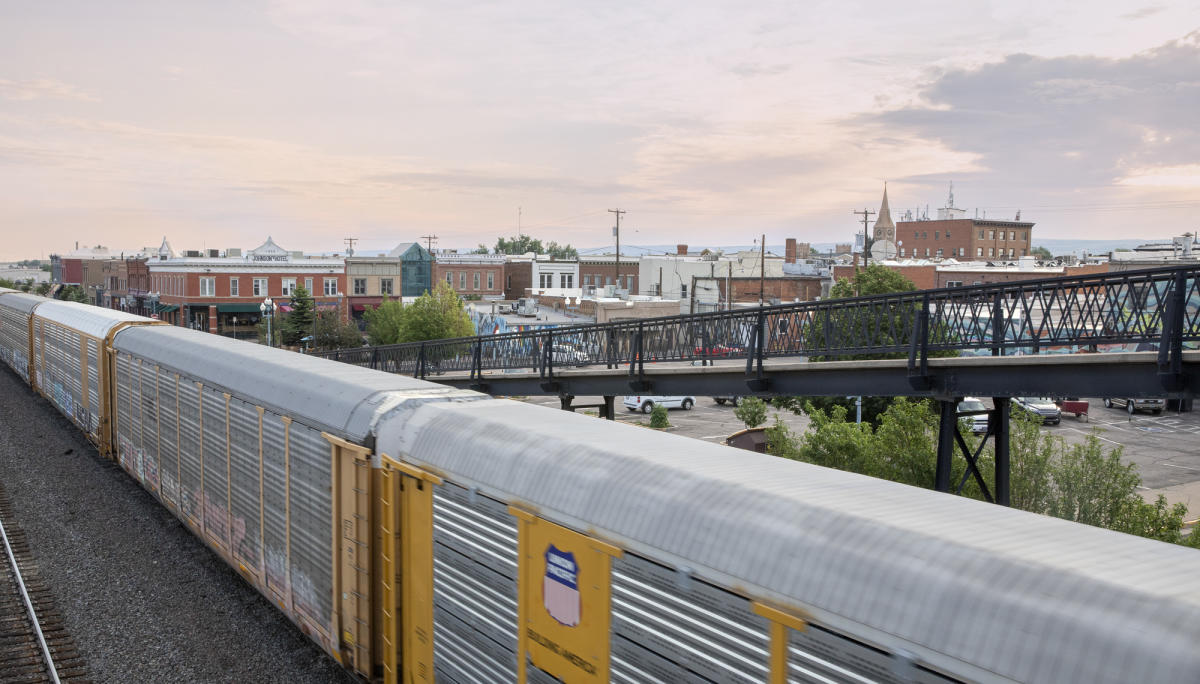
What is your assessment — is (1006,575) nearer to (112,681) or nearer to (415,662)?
(415,662)

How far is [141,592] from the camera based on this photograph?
11969 millimetres

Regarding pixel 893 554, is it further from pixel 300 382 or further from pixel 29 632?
pixel 29 632

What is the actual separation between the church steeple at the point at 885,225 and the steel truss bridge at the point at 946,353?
373 ft

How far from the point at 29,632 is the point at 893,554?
11.5m

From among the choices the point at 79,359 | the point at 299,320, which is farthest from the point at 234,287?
the point at 79,359

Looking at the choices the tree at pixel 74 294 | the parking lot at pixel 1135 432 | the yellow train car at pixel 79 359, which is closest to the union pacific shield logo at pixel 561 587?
the yellow train car at pixel 79 359

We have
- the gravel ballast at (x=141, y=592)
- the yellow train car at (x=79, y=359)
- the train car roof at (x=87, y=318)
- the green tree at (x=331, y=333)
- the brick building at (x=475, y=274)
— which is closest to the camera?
the gravel ballast at (x=141, y=592)

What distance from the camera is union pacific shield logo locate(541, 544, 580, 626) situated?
5.42 metres

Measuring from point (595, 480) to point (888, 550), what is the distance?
2064mm

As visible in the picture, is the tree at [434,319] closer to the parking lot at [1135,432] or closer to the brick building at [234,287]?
the parking lot at [1135,432]

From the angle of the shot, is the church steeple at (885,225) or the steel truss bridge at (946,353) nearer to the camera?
the steel truss bridge at (946,353)

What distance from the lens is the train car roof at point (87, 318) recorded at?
18.3 metres

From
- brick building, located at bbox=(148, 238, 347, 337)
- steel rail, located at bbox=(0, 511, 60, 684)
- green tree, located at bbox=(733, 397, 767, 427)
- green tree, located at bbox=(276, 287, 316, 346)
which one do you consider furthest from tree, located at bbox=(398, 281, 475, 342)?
steel rail, located at bbox=(0, 511, 60, 684)

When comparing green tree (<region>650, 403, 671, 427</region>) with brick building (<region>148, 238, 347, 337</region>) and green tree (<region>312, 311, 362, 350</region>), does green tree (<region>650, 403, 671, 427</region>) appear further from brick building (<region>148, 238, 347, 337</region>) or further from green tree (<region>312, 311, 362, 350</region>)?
brick building (<region>148, 238, 347, 337</region>)
